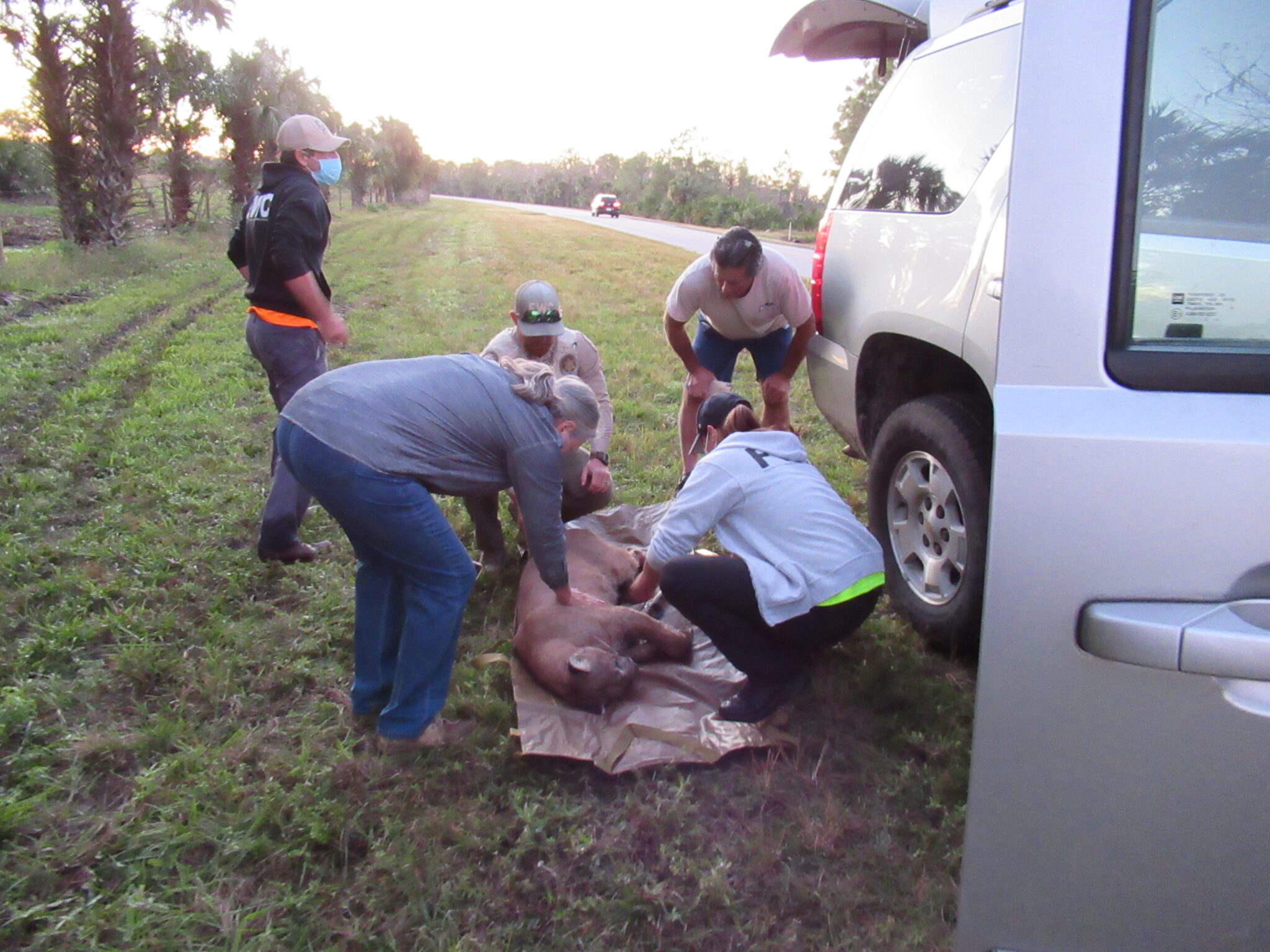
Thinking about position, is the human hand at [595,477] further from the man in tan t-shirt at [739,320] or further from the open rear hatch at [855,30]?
the open rear hatch at [855,30]

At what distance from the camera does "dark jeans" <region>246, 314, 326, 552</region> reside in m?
4.17

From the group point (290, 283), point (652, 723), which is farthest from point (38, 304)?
point (652, 723)

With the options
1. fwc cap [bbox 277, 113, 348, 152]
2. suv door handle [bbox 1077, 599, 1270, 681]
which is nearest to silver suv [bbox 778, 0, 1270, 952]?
suv door handle [bbox 1077, 599, 1270, 681]

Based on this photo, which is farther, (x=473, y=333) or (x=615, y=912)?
(x=473, y=333)

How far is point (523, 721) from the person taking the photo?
10.1 feet

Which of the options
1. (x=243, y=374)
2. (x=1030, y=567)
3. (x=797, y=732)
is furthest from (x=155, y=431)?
(x=1030, y=567)

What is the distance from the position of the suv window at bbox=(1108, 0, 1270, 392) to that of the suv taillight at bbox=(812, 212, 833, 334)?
242 centimetres

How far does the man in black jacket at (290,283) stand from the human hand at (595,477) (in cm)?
133

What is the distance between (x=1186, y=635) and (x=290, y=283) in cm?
381

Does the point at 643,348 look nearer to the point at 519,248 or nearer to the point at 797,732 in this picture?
the point at 797,732

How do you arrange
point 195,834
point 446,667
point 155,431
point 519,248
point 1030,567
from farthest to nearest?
point 519,248, point 155,431, point 446,667, point 195,834, point 1030,567

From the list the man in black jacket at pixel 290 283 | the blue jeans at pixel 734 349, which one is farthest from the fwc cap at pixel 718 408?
the man in black jacket at pixel 290 283

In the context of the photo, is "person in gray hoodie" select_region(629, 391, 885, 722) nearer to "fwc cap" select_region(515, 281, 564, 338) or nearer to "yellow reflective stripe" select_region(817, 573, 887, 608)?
"yellow reflective stripe" select_region(817, 573, 887, 608)

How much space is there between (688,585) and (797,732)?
640 mm
